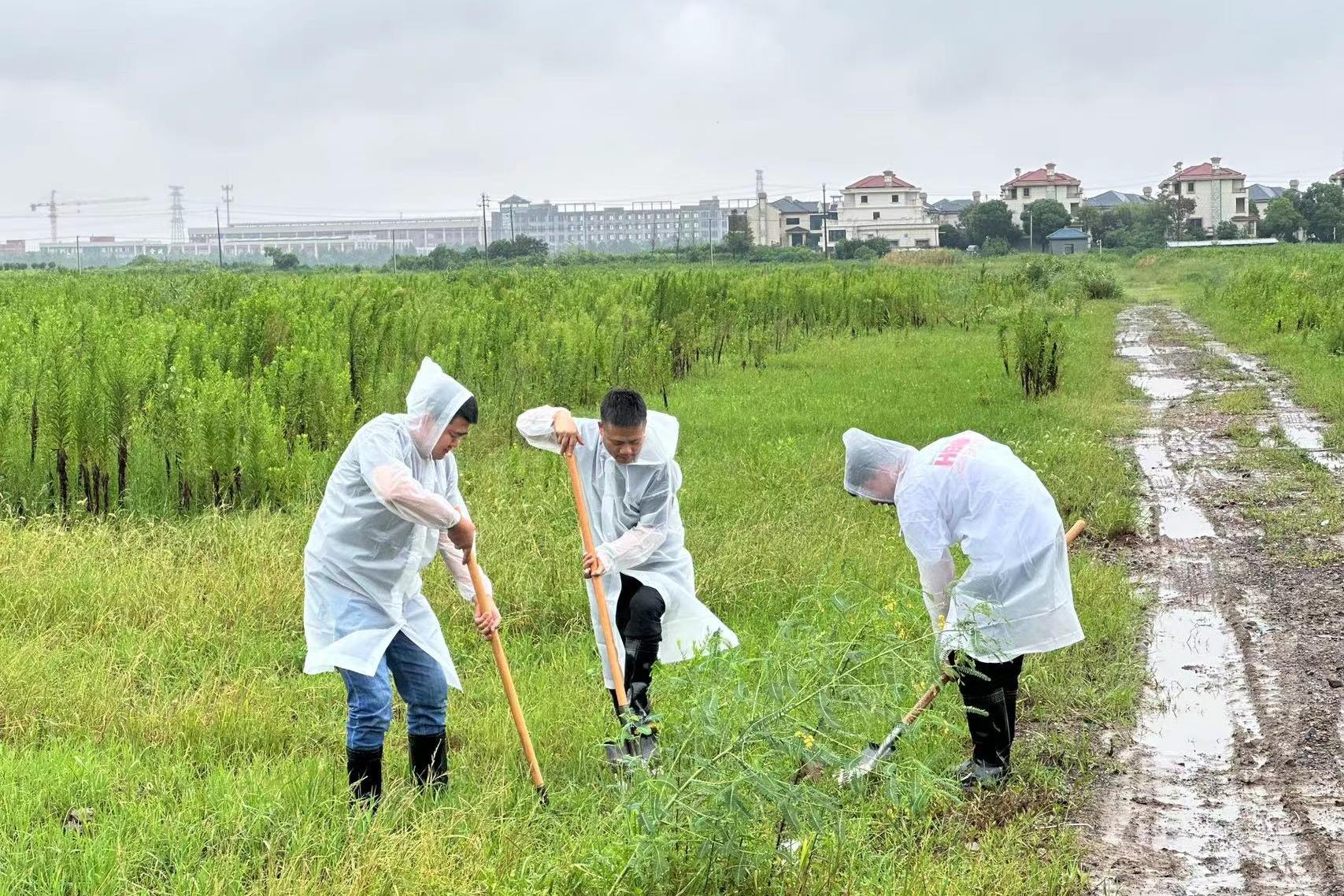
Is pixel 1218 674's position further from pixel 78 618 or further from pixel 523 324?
pixel 523 324

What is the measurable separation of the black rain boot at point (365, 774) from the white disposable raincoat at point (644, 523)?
91 centimetres

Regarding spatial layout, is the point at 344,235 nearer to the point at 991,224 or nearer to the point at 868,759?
the point at 991,224

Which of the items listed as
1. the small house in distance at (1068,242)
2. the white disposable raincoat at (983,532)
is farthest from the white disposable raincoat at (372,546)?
the small house in distance at (1068,242)

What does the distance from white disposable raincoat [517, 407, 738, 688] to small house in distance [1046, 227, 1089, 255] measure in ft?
231

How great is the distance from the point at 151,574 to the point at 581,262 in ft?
163

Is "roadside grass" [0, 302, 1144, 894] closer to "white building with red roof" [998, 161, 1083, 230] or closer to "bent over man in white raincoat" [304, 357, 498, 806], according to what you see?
"bent over man in white raincoat" [304, 357, 498, 806]

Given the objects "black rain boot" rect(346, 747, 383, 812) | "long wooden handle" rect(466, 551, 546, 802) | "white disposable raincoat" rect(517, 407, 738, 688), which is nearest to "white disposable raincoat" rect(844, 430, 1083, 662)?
"white disposable raincoat" rect(517, 407, 738, 688)

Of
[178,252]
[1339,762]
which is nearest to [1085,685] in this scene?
[1339,762]

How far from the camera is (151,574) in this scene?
6.58m

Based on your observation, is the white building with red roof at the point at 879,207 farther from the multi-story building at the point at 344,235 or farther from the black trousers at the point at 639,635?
the black trousers at the point at 639,635

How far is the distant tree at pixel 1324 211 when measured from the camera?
2815 inches

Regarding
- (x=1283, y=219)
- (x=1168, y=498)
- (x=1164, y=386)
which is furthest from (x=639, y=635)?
(x=1283, y=219)

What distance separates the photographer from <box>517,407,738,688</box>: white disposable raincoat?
4.62m

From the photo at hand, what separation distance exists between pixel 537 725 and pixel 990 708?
5.30 ft
